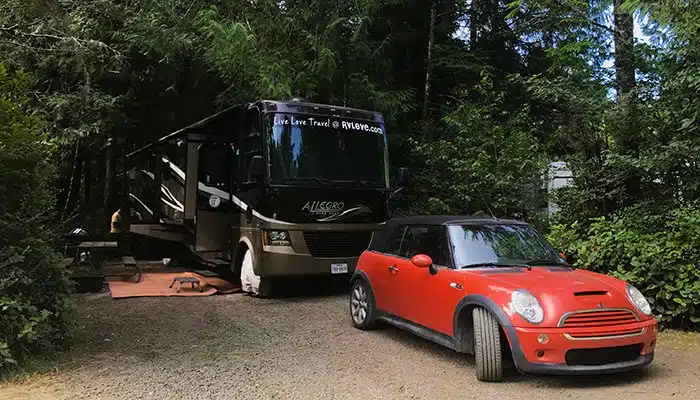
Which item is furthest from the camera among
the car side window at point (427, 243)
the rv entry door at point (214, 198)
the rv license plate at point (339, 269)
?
the rv entry door at point (214, 198)

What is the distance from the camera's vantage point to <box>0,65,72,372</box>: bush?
5.98 meters

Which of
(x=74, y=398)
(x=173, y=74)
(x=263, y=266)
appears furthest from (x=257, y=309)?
(x=173, y=74)

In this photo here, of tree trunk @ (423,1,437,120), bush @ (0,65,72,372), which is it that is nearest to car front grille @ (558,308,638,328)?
bush @ (0,65,72,372)

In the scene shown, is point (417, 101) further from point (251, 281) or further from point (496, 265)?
point (496, 265)

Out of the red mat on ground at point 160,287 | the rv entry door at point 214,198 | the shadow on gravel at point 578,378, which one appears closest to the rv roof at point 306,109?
the rv entry door at point 214,198

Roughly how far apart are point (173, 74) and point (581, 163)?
10.7 m

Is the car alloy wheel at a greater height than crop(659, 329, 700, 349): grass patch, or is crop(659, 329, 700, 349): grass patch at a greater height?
the car alloy wheel

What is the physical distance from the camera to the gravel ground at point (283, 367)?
17.7 feet

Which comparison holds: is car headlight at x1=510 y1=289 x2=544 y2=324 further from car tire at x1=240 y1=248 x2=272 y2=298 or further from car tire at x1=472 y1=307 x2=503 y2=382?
car tire at x1=240 y1=248 x2=272 y2=298

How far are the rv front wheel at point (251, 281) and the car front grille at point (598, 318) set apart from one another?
6046mm

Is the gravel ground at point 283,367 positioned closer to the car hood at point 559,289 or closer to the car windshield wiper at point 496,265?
the car hood at point 559,289

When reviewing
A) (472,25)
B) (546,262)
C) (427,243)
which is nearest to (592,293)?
(546,262)

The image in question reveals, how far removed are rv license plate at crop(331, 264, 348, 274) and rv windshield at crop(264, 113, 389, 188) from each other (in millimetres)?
1448

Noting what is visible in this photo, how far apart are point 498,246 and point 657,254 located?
2480 mm
